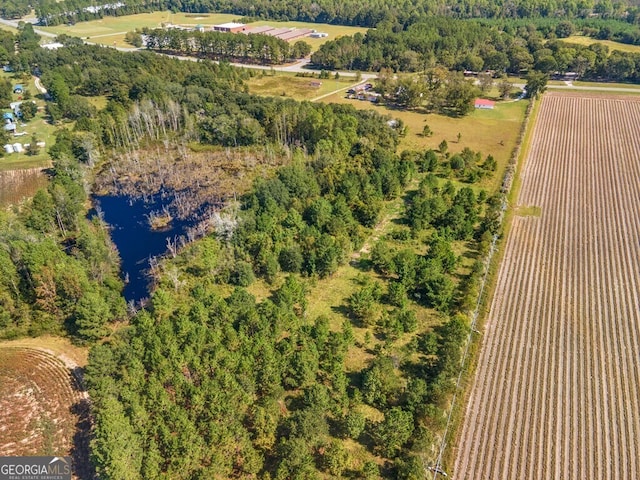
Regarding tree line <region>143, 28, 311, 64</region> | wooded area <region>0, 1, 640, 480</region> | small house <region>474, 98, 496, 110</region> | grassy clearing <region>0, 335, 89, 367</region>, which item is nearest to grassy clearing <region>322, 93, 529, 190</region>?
small house <region>474, 98, 496, 110</region>

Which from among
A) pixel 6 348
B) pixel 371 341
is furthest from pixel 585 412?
pixel 6 348

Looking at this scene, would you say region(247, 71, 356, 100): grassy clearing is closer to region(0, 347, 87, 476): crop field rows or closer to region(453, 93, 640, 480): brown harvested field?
region(453, 93, 640, 480): brown harvested field

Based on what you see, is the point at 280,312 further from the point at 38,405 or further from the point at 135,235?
the point at 135,235

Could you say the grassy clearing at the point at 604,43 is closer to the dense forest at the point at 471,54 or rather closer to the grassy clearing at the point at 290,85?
the dense forest at the point at 471,54

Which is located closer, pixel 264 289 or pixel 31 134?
pixel 264 289

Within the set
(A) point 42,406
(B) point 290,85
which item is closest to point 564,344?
(A) point 42,406

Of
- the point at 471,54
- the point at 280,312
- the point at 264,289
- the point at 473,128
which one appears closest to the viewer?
the point at 280,312
